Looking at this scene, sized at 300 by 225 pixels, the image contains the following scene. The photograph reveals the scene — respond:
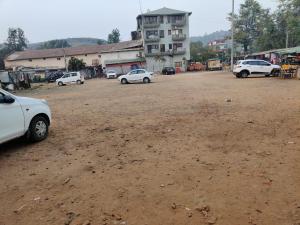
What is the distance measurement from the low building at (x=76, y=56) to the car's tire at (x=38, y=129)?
58.8 m

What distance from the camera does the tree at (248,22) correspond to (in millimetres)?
71625

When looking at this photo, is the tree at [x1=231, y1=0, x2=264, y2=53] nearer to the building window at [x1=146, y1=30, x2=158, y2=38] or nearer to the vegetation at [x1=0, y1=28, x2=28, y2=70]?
the building window at [x1=146, y1=30, x2=158, y2=38]

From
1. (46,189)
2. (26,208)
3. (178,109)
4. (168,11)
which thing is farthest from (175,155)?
(168,11)

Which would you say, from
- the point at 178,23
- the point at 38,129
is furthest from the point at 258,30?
the point at 38,129

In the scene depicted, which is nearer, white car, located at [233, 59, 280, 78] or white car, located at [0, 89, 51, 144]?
white car, located at [0, 89, 51, 144]

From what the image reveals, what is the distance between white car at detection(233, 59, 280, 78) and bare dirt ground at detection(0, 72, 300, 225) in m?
20.1

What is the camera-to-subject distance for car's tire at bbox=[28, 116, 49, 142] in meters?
7.42

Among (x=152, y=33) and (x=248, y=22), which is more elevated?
(x=248, y=22)

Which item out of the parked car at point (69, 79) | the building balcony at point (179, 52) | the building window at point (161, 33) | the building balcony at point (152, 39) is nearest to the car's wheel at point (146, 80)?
the parked car at point (69, 79)

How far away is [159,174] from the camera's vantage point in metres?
5.18

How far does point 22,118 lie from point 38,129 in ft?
2.37

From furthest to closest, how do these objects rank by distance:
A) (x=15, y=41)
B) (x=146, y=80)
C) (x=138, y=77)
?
(x=15, y=41), (x=146, y=80), (x=138, y=77)

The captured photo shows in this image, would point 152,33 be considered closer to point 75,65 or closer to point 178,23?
point 178,23

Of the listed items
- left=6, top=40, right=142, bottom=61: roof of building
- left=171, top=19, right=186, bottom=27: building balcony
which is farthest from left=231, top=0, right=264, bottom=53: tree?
left=6, top=40, right=142, bottom=61: roof of building
